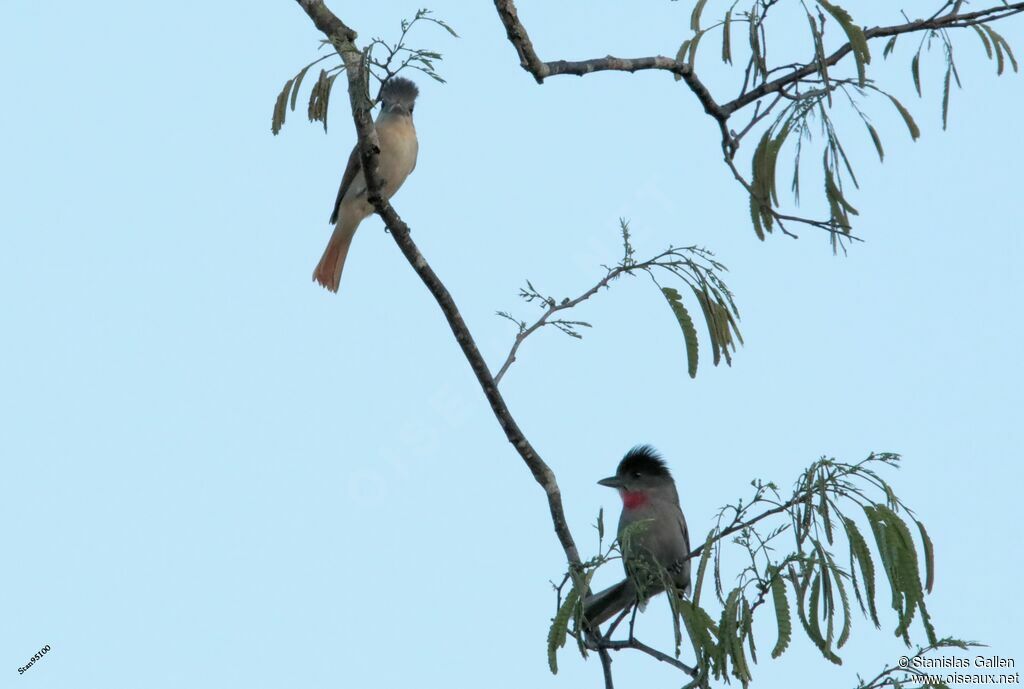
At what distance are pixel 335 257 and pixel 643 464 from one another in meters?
3.14

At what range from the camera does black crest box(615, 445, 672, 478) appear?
21.3 feet

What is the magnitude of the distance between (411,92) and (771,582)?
233 inches

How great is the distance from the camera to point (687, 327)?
13.9 ft

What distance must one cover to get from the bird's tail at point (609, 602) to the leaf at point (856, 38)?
6.18ft

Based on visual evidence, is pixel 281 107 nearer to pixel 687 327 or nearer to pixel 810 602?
pixel 687 327

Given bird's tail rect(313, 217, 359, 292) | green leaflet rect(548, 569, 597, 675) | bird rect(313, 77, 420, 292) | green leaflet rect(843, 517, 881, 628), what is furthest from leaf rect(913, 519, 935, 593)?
bird's tail rect(313, 217, 359, 292)

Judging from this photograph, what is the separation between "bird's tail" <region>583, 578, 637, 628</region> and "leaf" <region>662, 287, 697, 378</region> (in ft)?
2.60

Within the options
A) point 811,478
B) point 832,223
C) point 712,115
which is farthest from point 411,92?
point 811,478

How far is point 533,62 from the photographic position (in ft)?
13.9

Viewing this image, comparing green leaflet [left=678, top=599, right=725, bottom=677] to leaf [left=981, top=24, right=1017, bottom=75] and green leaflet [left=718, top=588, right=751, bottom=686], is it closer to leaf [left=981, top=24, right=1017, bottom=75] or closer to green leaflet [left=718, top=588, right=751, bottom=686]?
green leaflet [left=718, top=588, right=751, bottom=686]

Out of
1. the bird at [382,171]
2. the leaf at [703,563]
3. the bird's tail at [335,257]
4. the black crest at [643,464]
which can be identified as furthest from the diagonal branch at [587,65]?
the bird's tail at [335,257]

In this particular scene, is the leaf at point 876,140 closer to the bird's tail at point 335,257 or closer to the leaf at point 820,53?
the leaf at point 820,53

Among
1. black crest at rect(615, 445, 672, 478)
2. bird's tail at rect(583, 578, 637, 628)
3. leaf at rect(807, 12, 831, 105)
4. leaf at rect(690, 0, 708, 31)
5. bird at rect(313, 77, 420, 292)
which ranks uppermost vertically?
bird at rect(313, 77, 420, 292)

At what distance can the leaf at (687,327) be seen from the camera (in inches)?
164
